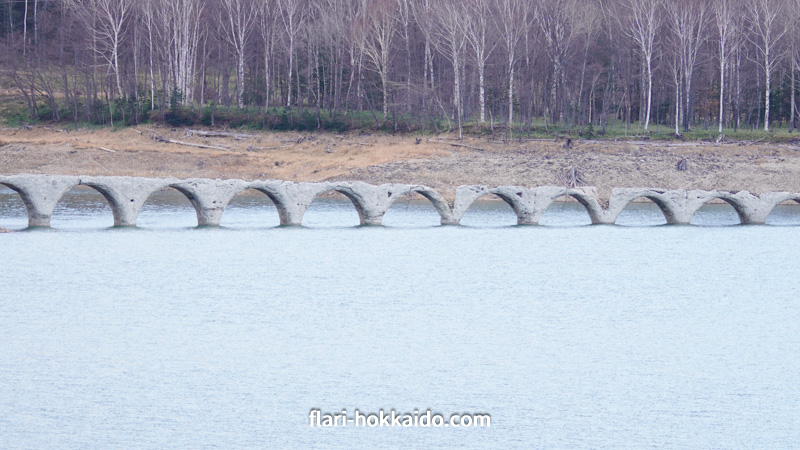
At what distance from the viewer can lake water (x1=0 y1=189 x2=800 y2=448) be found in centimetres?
→ 1555

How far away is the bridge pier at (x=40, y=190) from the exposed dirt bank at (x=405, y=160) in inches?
716

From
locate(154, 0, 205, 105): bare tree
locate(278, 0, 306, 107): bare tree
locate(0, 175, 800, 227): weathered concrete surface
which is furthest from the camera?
locate(278, 0, 306, 107): bare tree

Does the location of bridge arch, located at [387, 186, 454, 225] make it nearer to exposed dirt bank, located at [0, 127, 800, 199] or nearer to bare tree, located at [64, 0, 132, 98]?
exposed dirt bank, located at [0, 127, 800, 199]

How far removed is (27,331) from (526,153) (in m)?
40.4

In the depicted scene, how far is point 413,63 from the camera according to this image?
229ft

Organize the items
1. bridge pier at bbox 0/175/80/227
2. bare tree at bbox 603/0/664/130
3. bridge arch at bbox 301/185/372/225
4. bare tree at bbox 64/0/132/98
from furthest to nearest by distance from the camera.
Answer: bare tree at bbox 64/0/132/98 → bare tree at bbox 603/0/664/130 → bridge arch at bbox 301/185/372/225 → bridge pier at bbox 0/175/80/227

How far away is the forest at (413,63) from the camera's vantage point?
64.1m

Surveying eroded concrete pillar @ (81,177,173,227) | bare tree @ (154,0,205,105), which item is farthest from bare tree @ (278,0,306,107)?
eroded concrete pillar @ (81,177,173,227)

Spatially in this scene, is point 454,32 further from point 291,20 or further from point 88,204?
point 88,204

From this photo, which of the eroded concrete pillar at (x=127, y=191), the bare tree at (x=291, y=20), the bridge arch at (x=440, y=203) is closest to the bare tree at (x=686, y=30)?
the bare tree at (x=291, y=20)

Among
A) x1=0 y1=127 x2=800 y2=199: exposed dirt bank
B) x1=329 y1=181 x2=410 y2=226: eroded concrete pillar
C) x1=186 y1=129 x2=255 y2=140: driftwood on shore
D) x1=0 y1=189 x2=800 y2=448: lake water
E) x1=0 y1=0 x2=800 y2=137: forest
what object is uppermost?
x1=0 y1=0 x2=800 y2=137: forest

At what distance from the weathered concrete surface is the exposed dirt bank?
10.0 m

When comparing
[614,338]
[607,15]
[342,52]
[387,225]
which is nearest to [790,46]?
[607,15]

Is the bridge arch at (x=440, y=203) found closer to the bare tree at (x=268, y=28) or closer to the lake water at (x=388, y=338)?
the lake water at (x=388, y=338)
